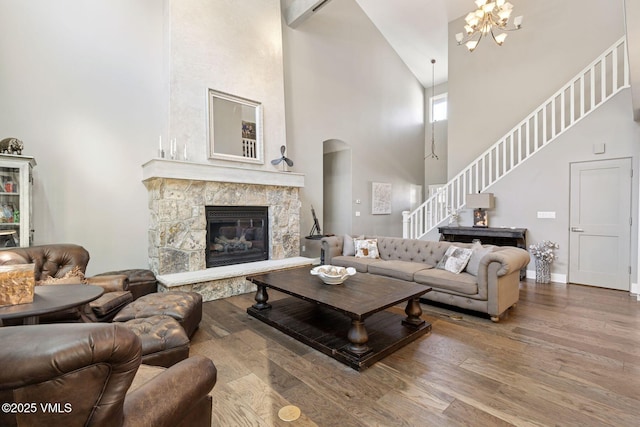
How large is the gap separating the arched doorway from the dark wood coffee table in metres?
4.00

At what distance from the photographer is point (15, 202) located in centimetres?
334

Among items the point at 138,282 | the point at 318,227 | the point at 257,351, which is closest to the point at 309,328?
the point at 257,351

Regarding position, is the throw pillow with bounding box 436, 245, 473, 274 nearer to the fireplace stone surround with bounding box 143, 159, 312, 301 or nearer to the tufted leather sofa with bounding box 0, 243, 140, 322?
the fireplace stone surround with bounding box 143, 159, 312, 301

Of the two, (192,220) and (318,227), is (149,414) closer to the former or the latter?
(192,220)

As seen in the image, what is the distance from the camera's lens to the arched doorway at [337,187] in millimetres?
7594

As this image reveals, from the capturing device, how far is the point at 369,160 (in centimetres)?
800

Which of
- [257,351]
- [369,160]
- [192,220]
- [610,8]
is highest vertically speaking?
[610,8]

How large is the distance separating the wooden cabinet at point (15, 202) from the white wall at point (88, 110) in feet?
1.57

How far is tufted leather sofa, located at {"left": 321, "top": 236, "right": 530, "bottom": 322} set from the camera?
3350mm

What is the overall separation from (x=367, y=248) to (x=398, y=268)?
908mm

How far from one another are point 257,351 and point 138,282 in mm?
2233

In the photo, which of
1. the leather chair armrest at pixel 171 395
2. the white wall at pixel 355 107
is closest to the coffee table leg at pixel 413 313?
the leather chair armrest at pixel 171 395

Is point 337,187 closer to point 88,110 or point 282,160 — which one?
point 282,160

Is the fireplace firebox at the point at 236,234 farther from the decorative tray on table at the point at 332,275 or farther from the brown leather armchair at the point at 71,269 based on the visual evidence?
the decorative tray on table at the point at 332,275
